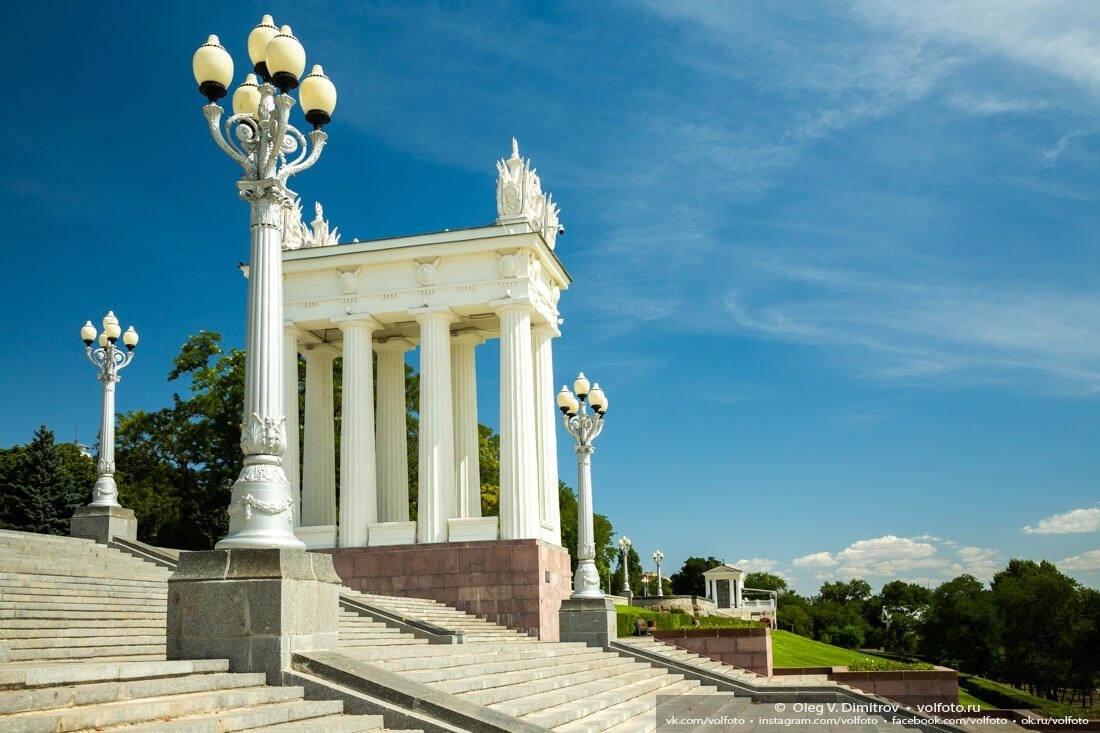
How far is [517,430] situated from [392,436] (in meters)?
6.88

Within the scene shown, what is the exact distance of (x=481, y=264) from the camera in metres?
33.4

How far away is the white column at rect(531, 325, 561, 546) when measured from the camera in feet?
114

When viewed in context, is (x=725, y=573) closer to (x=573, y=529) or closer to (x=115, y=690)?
(x=573, y=529)

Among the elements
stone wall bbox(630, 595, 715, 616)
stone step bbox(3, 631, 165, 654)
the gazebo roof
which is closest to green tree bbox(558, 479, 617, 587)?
stone wall bbox(630, 595, 715, 616)

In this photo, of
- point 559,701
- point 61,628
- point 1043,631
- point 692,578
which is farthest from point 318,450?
point 692,578

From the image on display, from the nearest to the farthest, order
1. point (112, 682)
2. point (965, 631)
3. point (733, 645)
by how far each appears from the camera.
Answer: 1. point (112, 682)
2. point (733, 645)
3. point (965, 631)

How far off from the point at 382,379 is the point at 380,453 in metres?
2.82

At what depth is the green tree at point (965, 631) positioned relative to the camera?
8469 cm

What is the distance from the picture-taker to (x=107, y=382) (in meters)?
27.5

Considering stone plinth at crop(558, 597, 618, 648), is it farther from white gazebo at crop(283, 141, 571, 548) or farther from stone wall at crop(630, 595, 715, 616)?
stone wall at crop(630, 595, 715, 616)

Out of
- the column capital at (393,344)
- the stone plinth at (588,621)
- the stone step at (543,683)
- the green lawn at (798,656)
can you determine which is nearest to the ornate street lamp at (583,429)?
the stone plinth at (588,621)

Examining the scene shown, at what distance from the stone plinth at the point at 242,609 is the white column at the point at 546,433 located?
75.2 feet

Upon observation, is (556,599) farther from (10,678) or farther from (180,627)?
(10,678)

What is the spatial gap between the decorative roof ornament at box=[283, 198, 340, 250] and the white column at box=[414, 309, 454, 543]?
223 inches
